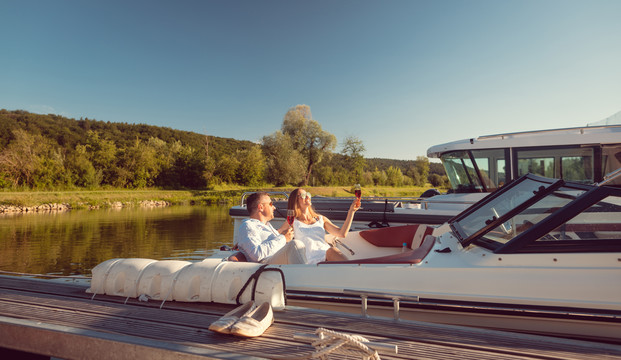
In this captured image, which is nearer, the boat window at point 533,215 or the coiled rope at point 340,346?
the coiled rope at point 340,346

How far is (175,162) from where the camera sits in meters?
41.7

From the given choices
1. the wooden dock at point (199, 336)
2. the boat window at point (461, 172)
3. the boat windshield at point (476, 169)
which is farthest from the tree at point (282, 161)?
the wooden dock at point (199, 336)

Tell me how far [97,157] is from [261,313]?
40.5 m

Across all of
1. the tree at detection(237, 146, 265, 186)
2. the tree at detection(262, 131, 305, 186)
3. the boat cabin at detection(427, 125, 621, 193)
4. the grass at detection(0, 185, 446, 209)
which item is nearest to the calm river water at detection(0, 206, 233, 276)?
the boat cabin at detection(427, 125, 621, 193)

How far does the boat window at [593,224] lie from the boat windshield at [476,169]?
15.6 ft

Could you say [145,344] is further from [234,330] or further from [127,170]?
[127,170]

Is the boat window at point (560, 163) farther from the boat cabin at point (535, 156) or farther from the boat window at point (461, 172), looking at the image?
the boat window at point (461, 172)

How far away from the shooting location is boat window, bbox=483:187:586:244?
8.50 feet

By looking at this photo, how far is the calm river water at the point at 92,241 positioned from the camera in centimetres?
805

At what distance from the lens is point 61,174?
100 ft

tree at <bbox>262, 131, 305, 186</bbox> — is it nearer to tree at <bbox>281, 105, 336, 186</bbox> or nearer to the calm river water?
tree at <bbox>281, 105, 336, 186</bbox>

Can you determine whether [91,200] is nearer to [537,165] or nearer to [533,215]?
[537,165]

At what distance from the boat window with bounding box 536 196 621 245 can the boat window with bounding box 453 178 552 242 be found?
22 cm

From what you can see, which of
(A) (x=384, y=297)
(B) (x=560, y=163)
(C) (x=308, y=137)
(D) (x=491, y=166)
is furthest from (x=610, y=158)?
(C) (x=308, y=137)
